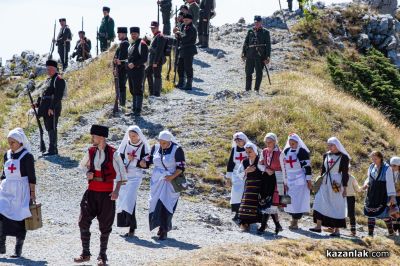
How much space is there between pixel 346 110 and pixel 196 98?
14.7 feet

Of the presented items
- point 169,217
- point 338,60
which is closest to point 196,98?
point 338,60

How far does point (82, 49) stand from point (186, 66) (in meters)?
12.7

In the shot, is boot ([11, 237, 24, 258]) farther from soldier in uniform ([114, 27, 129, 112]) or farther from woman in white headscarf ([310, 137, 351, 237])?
soldier in uniform ([114, 27, 129, 112])

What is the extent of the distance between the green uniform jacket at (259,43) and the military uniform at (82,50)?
1437 cm

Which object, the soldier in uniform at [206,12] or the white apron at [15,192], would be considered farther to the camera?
the soldier in uniform at [206,12]

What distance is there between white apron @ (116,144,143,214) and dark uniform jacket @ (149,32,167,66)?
9.95 m

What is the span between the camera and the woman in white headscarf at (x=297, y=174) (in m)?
15.4

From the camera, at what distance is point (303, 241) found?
13.6 meters

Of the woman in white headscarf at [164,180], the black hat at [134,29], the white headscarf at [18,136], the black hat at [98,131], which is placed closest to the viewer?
the black hat at [98,131]

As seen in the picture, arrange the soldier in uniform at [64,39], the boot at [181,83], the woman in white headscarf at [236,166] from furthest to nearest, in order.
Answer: the soldier in uniform at [64,39]
the boot at [181,83]
the woman in white headscarf at [236,166]

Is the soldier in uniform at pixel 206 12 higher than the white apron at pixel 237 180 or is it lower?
higher

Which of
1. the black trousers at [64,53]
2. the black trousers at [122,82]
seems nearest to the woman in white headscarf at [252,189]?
the black trousers at [122,82]

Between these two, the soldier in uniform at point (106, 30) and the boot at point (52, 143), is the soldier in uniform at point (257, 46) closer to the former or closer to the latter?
the boot at point (52, 143)

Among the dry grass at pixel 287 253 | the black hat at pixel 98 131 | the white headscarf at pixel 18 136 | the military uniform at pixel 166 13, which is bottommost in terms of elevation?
the dry grass at pixel 287 253
